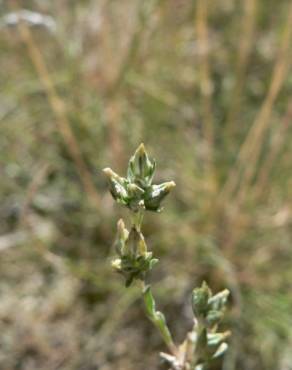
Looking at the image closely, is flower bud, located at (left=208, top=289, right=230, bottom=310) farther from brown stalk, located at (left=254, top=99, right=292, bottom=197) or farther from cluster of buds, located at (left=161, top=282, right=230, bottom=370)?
brown stalk, located at (left=254, top=99, right=292, bottom=197)

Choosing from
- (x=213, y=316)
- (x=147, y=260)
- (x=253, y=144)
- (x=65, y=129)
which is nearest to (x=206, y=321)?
(x=213, y=316)

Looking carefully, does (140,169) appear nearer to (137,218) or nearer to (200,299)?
(137,218)

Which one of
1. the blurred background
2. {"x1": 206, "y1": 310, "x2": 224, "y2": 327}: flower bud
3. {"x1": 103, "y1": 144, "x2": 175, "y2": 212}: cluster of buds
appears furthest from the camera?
the blurred background

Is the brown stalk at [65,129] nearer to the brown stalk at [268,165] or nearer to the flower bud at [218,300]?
the brown stalk at [268,165]

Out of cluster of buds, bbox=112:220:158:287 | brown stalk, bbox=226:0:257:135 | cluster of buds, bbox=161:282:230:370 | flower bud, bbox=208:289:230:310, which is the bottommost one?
cluster of buds, bbox=161:282:230:370

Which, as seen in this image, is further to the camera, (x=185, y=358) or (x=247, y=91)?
(x=247, y=91)

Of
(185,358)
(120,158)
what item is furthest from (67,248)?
(185,358)

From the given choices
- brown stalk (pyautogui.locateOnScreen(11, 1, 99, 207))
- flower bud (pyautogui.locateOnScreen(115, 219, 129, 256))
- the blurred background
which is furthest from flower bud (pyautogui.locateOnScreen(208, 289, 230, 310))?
brown stalk (pyautogui.locateOnScreen(11, 1, 99, 207))

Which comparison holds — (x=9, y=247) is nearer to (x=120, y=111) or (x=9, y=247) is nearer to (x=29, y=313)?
(x=29, y=313)
